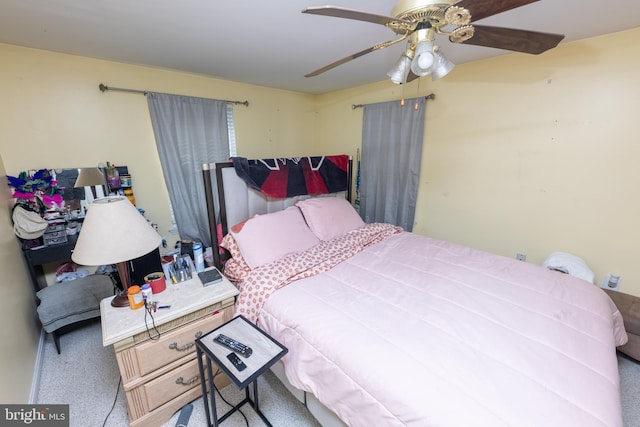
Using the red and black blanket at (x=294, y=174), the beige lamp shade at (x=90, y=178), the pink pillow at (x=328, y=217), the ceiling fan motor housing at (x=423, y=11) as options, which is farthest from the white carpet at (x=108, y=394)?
the ceiling fan motor housing at (x=423, y=11)

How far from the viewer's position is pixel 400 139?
2842 millimetres

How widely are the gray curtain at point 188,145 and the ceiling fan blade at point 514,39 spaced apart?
97.3 inches

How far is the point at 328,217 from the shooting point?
93.4 inches

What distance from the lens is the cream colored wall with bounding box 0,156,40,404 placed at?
4.18 ft

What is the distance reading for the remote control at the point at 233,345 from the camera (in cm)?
112

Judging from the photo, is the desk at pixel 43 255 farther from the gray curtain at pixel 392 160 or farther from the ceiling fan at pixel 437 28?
the gray curtain at pixel 392 160

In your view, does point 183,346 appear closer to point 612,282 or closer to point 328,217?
point 328,217

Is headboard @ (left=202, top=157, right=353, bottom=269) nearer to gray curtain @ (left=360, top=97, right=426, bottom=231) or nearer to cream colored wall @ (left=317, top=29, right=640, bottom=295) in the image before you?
gray curtain @ (left=360, top=97, right=426, bottom=231)

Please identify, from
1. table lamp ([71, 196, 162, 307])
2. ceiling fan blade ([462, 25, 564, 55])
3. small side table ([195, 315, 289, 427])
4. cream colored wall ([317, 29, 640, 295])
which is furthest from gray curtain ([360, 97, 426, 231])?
table lamp ([71, 196, 162, 307])

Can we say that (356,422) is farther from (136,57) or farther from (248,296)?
(136,57)

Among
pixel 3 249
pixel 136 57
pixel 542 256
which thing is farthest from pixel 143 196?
pixel 542 256

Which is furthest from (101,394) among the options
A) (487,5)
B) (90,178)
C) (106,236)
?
(487,5)

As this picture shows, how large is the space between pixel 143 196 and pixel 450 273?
284cm

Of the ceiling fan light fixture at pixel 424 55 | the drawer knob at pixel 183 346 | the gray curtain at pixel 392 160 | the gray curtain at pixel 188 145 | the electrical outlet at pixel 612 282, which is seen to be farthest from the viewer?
the gray curtain at pixel 392 160
